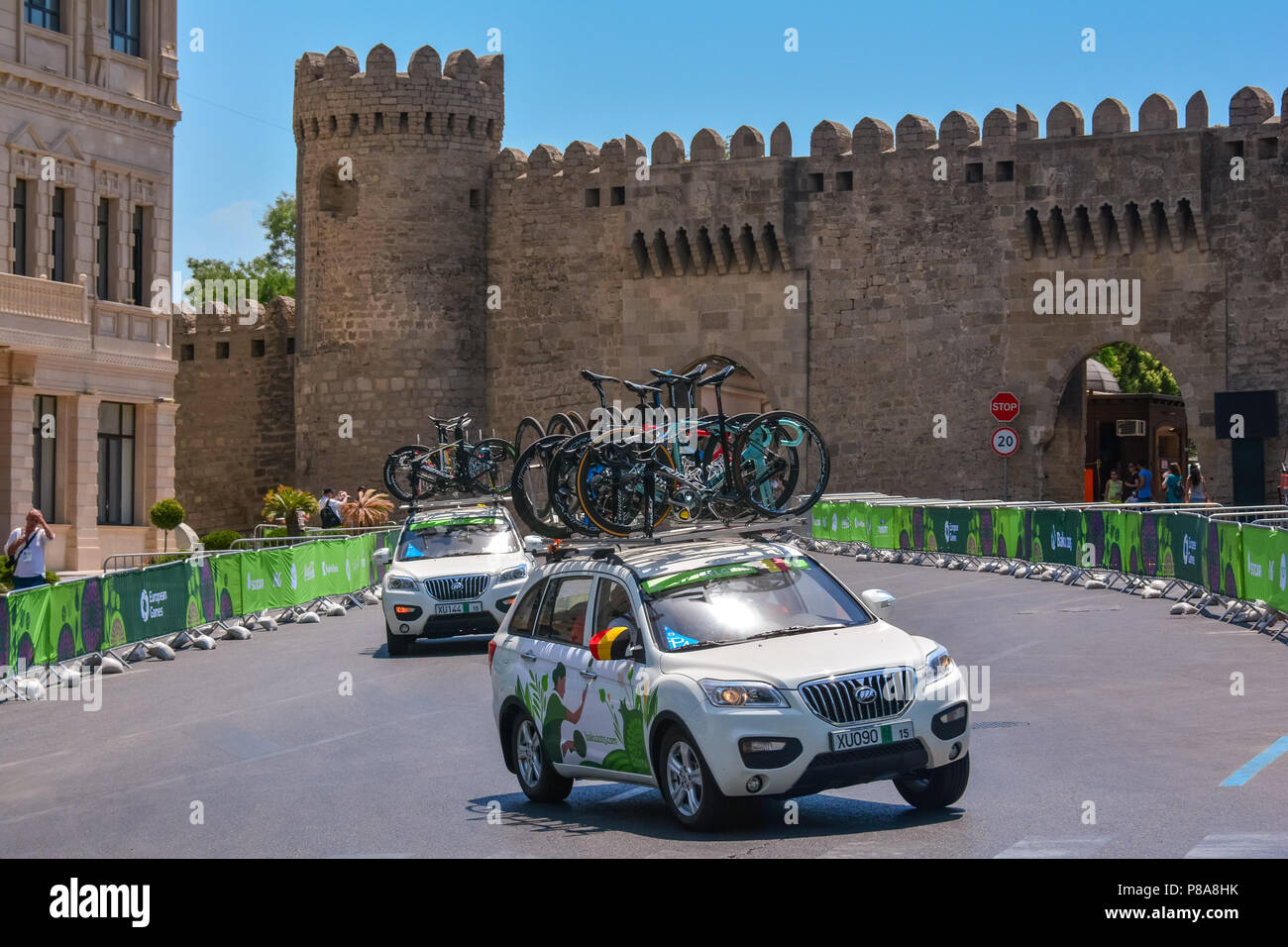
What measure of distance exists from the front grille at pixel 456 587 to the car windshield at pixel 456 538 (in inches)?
37.0

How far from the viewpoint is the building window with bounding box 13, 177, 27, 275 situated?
110 feet

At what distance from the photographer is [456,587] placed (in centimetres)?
1956

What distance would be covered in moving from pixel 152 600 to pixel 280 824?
11.0 metres

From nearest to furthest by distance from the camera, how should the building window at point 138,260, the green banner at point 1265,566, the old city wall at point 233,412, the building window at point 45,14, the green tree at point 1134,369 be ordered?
the green banner at point 1265,566 < the building window at point 45,14 < the building window at point 138,260 < the old city wall at point 233,412 < the green tree at point 1134,369

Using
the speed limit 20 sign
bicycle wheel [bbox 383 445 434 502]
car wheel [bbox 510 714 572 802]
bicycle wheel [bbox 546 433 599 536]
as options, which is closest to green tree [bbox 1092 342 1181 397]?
the speed limit 20 sign

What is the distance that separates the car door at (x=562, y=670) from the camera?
405 inches

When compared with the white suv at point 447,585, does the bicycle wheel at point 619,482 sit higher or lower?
higher

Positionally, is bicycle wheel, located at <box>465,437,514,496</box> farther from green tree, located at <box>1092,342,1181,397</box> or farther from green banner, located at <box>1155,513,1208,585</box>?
green tree, located at <box>1092,342,1181,397</box>

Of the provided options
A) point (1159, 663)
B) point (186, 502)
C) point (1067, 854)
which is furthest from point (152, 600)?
point (186, 502)

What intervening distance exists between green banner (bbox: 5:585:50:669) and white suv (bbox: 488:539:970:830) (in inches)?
278

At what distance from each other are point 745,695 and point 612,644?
1.13 metres

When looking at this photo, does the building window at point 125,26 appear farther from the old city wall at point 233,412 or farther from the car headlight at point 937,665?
the car headlight at point 937,665

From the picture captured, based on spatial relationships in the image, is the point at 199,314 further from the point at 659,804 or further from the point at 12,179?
the point at 659,804

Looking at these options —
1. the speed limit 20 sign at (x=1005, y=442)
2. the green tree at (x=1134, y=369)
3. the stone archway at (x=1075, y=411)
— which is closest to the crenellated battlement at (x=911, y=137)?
the stone archway at (x=1075, y=411)
